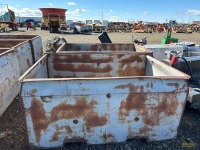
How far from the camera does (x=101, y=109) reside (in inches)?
87.6

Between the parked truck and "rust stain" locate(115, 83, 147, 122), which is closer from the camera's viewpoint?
"rust stain" locate(115, 83, 147, 122)

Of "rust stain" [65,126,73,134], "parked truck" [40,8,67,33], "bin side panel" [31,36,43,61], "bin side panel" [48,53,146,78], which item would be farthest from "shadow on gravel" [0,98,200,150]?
"parked truck" [40,8,67,33]

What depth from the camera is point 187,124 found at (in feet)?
9.90

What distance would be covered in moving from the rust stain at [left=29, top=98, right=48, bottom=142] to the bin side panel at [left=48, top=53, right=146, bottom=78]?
1498mm

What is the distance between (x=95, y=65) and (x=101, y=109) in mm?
1497

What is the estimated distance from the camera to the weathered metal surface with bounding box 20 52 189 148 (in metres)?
2.08

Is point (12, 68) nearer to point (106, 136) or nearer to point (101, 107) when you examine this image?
point (101, 107)

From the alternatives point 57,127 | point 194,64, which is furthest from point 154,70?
point 57,127

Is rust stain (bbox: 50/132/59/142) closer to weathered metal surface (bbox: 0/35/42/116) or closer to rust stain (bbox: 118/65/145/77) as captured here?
weathered metal surface (bbox: 0/35/42/116)

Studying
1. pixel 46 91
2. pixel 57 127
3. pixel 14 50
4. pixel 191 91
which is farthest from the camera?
pixel 14 50

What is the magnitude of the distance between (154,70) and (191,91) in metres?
0.72

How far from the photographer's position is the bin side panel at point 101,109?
2084 mm

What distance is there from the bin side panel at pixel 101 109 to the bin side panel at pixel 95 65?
4.84ft

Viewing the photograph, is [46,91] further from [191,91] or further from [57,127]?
[191,91]
